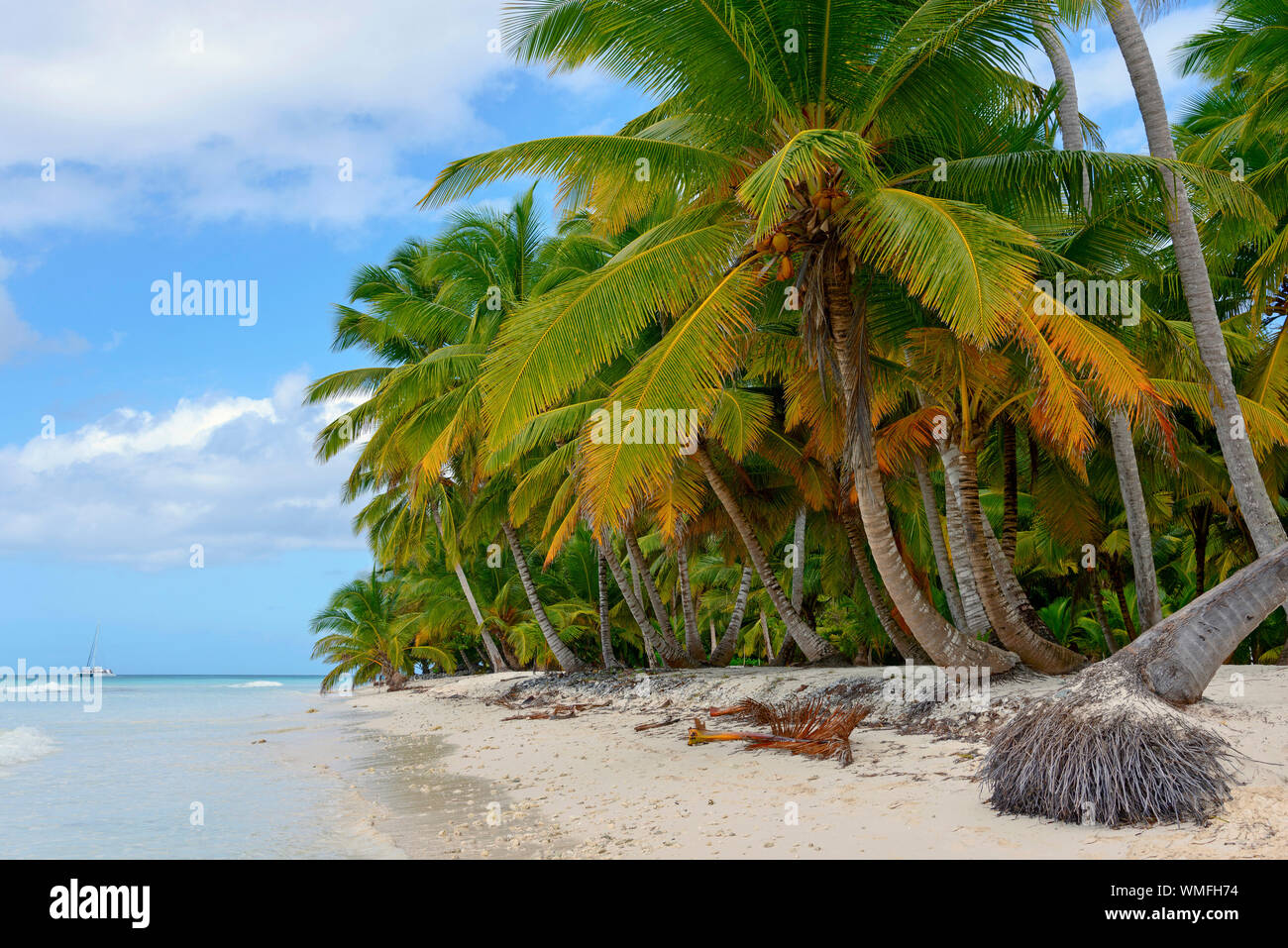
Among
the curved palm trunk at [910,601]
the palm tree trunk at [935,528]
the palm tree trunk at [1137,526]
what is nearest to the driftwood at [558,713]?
the palm tree trunk at [935,528]

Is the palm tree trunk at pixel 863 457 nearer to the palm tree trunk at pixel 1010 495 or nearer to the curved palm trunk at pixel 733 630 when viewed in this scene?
the palm tree trunk at pixel 1010 495

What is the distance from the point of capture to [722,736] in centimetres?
860

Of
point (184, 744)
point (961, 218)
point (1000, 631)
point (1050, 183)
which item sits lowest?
point (184, 744)

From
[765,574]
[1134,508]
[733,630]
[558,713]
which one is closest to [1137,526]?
[1134,508]

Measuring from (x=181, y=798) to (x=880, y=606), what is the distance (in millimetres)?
10283

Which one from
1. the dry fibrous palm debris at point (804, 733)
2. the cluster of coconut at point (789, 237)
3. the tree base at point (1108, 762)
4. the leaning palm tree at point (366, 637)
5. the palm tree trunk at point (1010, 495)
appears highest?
the cluster of coconut at point (789, 237)

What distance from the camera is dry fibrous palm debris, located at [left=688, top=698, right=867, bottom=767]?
7.45 metres

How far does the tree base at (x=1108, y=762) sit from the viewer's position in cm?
A: 458

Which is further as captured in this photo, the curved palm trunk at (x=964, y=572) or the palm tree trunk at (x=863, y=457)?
the curved palm trunk at (x=964, y=572)

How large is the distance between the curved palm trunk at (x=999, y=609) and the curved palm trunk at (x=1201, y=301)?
2.40 meters
